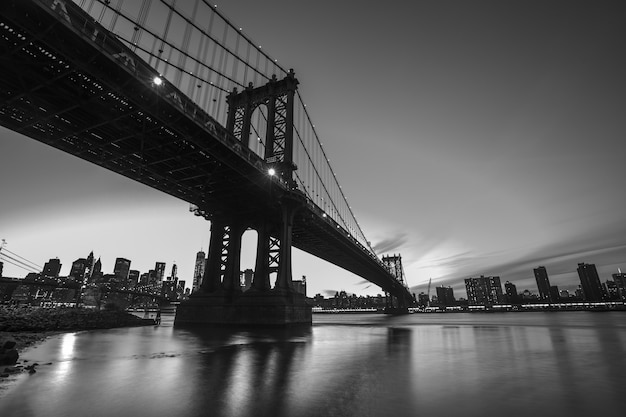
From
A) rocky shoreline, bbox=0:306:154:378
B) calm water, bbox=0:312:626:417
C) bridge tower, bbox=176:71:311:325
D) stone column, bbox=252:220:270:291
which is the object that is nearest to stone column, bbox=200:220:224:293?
bridge tower, bbox=176:71:311:325

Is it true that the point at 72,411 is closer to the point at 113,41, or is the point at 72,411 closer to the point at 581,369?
the point at 581,369

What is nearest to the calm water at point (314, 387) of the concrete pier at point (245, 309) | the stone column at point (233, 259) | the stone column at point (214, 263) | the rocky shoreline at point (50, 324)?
the rocky shoreline at point (50, 324)

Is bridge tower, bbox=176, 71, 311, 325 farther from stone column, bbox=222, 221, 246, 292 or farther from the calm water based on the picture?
the calm water

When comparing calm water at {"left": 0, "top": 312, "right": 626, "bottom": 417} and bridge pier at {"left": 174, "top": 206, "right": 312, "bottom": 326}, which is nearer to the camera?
calm water at {"left": 0, "top": 312, "right": 626, "bottom": 417}

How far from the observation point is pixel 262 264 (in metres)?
Result: 37.4

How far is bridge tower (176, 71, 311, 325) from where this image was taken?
32625 mm

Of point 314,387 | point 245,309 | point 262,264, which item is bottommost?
point 314,387

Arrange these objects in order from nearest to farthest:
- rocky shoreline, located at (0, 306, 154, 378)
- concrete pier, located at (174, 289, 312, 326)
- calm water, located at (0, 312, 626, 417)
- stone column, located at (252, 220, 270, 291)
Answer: calm water, located at (0, 312, 626, 417), rocky shoreline, located at (0, 306, 154, 378), concrete pier, located at (174, 289, 312, 326), stone column, located at (252, 220, 270, 291)

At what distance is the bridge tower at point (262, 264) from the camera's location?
32.6 m

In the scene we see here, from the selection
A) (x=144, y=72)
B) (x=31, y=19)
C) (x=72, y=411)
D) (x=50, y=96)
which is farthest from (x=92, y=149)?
(x=72, y=411)

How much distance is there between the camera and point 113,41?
16.4 metres

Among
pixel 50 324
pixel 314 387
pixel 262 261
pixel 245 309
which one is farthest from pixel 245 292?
pixel 314 387

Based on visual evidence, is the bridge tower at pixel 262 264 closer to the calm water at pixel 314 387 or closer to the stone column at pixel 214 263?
the stone column at pixel 214 263

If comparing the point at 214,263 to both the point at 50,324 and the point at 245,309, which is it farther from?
the point at 50,324
